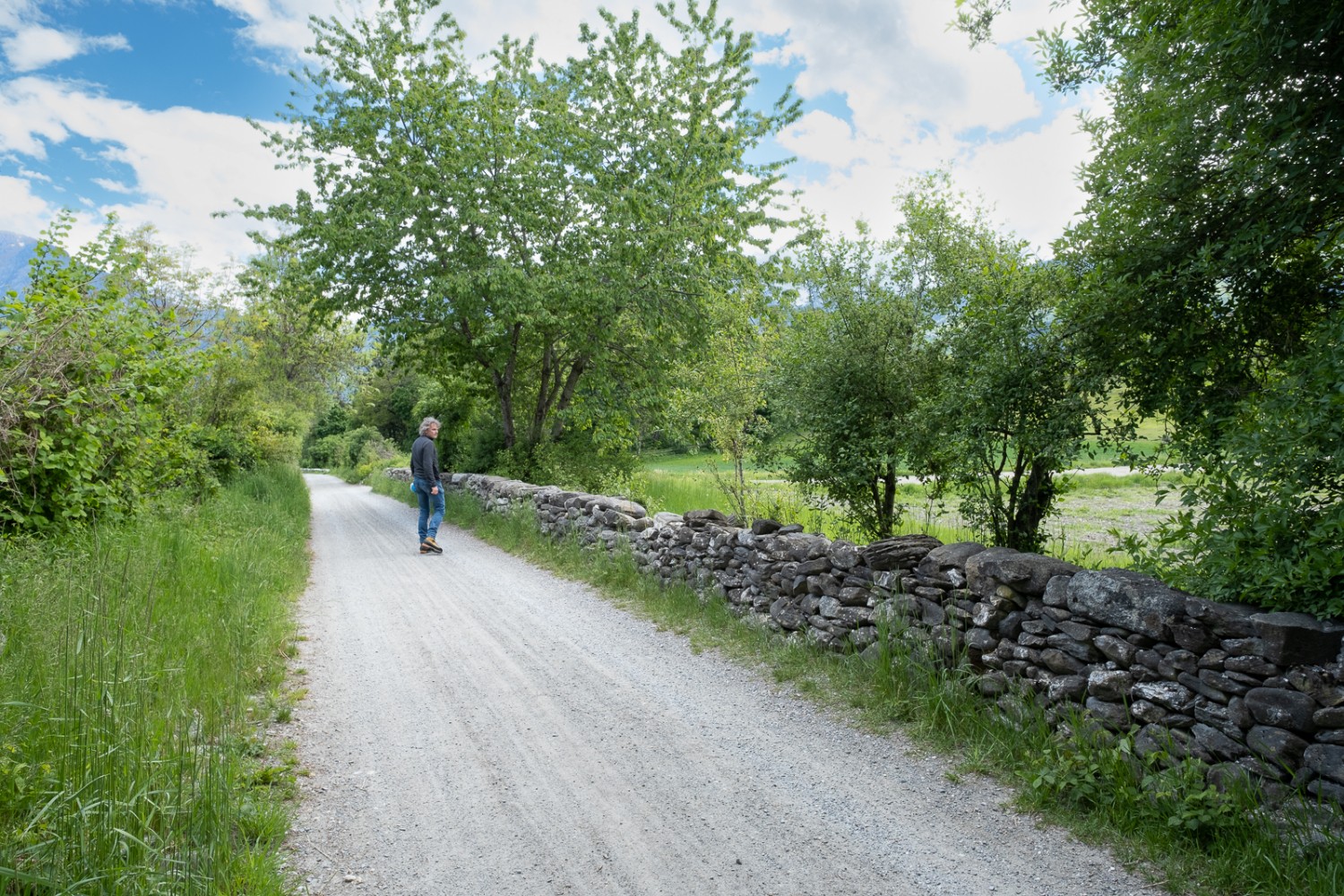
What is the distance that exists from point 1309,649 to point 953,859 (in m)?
1.76

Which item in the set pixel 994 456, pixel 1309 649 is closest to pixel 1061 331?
pixel 994 456

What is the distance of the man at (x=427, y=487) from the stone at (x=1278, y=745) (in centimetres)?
1065

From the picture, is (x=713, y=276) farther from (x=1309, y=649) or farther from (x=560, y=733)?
(x=1309, y=649)

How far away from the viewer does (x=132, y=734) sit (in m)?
3.22

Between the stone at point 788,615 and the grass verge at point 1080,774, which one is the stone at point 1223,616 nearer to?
the grass verge at point 1080,774

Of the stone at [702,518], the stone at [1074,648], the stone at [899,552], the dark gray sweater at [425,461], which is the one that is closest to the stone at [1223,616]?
the stone at [1074,648]

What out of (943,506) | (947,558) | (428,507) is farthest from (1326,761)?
(428,507)

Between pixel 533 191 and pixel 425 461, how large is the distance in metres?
6.87

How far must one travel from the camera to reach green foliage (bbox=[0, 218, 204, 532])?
6.36 m

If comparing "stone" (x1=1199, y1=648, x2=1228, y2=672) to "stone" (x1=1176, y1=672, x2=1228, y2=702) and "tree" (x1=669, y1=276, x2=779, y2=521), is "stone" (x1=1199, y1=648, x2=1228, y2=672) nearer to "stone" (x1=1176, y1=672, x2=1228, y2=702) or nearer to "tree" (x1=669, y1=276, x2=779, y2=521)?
"stone" (x1=1176, y1=672, x2=1228, y2=702)

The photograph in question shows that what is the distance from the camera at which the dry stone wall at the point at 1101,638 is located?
118 inches

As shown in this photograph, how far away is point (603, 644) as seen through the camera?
6531mm

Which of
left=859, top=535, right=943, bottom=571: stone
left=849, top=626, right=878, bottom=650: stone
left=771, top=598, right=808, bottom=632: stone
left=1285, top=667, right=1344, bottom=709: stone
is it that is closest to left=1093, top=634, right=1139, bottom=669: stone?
left=1285, top=667, right=1344, bottom=709: stone

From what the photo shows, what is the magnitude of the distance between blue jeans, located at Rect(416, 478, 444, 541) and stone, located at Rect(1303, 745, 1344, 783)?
35.8 feet
